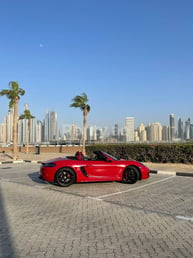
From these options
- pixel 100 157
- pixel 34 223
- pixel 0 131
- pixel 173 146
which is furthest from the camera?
pixel 0 131

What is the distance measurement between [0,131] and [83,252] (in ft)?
250

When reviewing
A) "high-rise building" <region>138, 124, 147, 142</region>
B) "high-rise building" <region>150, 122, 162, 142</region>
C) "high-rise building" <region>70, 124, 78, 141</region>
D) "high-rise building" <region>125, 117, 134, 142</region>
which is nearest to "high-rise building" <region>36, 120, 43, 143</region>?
"high-rise building" <region>70, 124, 78, 141</region>

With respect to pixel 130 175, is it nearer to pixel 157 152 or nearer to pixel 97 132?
pixel 157 152

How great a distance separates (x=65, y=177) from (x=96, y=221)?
414 centimetres

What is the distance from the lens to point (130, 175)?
10.2 m

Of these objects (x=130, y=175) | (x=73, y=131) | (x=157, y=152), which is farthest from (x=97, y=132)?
(x=130, y=175)

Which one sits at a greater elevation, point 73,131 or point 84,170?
point 73,131

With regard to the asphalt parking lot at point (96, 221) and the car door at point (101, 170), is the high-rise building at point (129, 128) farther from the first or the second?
the asphalt parking lot at point (96, 221)

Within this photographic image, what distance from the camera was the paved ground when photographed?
13.6 ft

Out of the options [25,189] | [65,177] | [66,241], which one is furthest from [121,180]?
[66,241]

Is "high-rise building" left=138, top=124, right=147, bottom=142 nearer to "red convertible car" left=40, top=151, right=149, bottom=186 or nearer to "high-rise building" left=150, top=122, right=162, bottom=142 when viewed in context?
"high-rise building" left=150, top=122, right=162, bottom=142

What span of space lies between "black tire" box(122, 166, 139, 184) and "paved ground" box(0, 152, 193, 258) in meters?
0.62

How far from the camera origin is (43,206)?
6.95m

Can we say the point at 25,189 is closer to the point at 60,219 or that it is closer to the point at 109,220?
the point at 60,219
